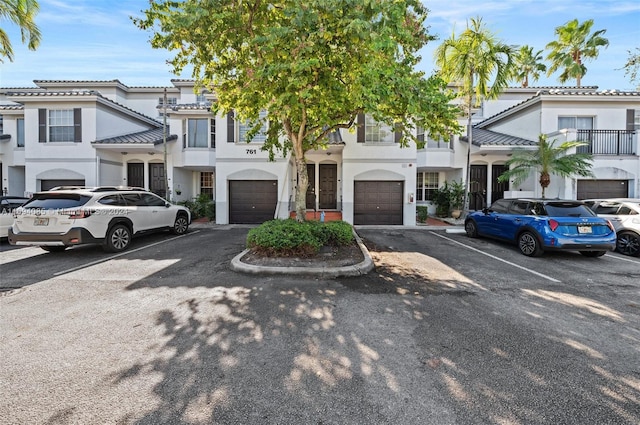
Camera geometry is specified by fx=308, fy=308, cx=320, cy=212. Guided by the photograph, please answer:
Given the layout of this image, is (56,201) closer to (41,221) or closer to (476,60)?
(41,221)

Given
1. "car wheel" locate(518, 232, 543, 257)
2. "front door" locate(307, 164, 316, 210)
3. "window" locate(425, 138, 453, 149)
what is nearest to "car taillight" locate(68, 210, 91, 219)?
"front door" locate(307, 164, 316, 210)

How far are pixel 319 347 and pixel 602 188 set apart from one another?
18094mm

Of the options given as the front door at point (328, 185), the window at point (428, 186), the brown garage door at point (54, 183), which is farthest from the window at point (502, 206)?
the brown garage door at point (54, 183)

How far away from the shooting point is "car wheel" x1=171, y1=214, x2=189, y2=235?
444 inches

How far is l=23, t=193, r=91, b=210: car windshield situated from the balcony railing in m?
19.8

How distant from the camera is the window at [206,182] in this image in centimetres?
1864

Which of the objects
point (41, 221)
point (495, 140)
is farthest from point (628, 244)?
point (41, 221)

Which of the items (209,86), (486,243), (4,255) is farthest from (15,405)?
(486,243)

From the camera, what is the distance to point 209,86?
9258 mm

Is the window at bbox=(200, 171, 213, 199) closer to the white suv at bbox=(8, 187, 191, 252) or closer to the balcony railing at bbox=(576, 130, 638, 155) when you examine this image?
the white suv at bbox=(8, 187, 191, 252)

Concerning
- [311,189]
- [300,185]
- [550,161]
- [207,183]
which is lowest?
[300,185]

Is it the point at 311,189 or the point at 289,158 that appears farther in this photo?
the point at 311,189

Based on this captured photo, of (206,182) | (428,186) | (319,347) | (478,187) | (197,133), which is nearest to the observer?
(319,347)

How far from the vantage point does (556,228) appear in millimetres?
7648
